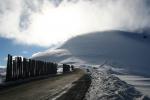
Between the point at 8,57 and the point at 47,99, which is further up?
the point at 8,57

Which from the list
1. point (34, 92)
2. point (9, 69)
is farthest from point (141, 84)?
point (34, 92)

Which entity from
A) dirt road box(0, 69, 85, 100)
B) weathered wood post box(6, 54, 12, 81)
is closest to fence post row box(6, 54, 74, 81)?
weathered wood post box(6, 54, 12, 81)

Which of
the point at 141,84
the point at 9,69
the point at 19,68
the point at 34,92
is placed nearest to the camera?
the point at 34,92

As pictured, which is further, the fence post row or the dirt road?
the fence post row

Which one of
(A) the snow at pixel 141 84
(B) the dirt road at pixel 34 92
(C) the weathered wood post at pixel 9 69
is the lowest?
(A) the snow at pixel 141 84

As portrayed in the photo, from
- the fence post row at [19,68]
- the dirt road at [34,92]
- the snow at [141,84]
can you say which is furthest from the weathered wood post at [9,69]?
the snow at [141,84]

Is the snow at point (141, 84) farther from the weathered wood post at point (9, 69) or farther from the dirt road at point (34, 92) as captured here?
the dirt road at point (34, 92)

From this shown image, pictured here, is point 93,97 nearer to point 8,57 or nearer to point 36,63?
point 8,57

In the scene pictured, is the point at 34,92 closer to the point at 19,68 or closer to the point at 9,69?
the point at 9,69

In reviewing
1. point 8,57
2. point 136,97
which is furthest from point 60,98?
point 8,57

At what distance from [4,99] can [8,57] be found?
12.9 meters

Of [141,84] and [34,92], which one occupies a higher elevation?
[34,92]

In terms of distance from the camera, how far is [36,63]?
41.0 meters

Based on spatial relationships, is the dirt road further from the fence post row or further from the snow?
the snow
